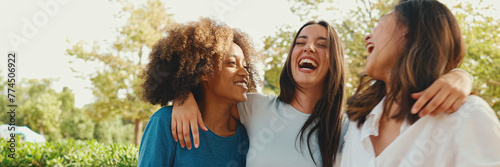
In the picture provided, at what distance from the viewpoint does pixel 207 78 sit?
2.62 meters

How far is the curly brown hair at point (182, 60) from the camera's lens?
257cm

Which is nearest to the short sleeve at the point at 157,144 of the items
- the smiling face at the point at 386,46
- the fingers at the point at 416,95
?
the smiling face at the point at 386,46

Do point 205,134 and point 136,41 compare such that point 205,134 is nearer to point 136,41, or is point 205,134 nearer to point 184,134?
point 184,134

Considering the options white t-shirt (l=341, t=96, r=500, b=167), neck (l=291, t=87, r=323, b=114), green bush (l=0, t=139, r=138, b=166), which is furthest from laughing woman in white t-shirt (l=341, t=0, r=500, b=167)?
green bush (l=0, t=139, r=138, b=166)

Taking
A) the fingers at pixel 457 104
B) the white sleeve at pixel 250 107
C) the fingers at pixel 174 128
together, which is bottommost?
the fingers at pixel 174 128

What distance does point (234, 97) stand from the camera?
259cm

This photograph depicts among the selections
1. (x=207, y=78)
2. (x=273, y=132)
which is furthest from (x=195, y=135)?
(x=273, y=132)

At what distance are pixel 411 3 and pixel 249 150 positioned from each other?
1335 mm

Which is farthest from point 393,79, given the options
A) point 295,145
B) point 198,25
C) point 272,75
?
point 272,75

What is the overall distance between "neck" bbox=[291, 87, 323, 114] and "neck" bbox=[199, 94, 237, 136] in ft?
1.53

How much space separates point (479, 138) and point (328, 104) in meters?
1.27

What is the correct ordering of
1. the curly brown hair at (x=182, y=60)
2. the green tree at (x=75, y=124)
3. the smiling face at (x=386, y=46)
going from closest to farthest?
the smiling face at (x=386, y=46), the curly brown hair at (x=182, y=60), the green tree at (x=75, y=124)

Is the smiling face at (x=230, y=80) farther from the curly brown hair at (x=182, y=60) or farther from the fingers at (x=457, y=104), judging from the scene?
the fingers at (x=457, y=104)

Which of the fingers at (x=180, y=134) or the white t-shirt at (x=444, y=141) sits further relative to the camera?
the fingers at (x=180, y=134)
